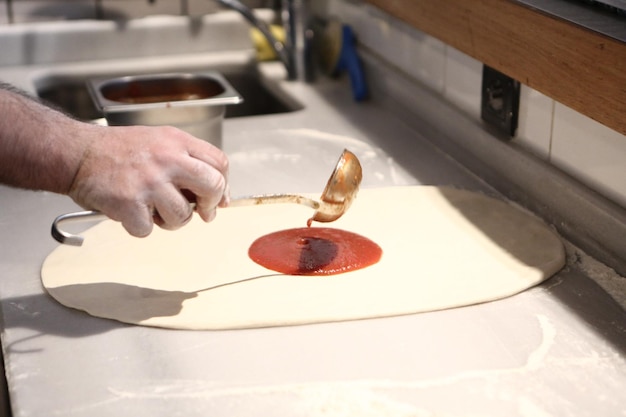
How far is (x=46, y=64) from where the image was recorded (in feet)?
6.64

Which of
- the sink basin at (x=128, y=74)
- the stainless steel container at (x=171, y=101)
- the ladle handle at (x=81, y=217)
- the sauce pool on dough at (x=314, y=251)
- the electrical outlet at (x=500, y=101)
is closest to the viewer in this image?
the ladle handle at (x=81, y=217)

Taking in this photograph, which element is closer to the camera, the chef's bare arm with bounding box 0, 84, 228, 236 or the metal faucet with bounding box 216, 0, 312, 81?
the chef's bare arm with bounding box 0, 84, 228, 236

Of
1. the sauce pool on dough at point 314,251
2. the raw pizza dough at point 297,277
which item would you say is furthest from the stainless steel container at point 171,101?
the sauce pool on dough at point 314,251

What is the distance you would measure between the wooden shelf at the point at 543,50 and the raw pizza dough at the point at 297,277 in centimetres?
20

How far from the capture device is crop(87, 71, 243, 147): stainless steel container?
1463 mm

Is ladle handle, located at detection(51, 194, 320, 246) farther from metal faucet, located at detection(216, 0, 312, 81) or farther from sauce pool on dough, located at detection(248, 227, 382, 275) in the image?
metal faucet, located at detection(216, 0, 312, 81)

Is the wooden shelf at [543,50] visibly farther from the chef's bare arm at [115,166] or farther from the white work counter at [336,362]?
the chef's bare arm at [115,166]

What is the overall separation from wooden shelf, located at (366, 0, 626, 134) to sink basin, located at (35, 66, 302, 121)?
581 mm

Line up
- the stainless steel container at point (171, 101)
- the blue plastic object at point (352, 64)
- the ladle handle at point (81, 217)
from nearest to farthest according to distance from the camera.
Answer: the ladle handle at point (81, 217) → the stainless steel container at point (171, 101) → the blue plastic object at point (352, 64)

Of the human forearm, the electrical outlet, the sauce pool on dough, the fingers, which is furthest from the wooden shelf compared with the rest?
the human forearm

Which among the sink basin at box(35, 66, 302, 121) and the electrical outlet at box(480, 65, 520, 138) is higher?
the electrical outlet at box(480, 65, 520, 138)

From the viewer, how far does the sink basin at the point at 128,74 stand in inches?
78.0

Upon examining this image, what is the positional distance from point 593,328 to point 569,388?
130mm

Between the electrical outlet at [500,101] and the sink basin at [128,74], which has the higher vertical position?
the electrical outlet at [500,101]
